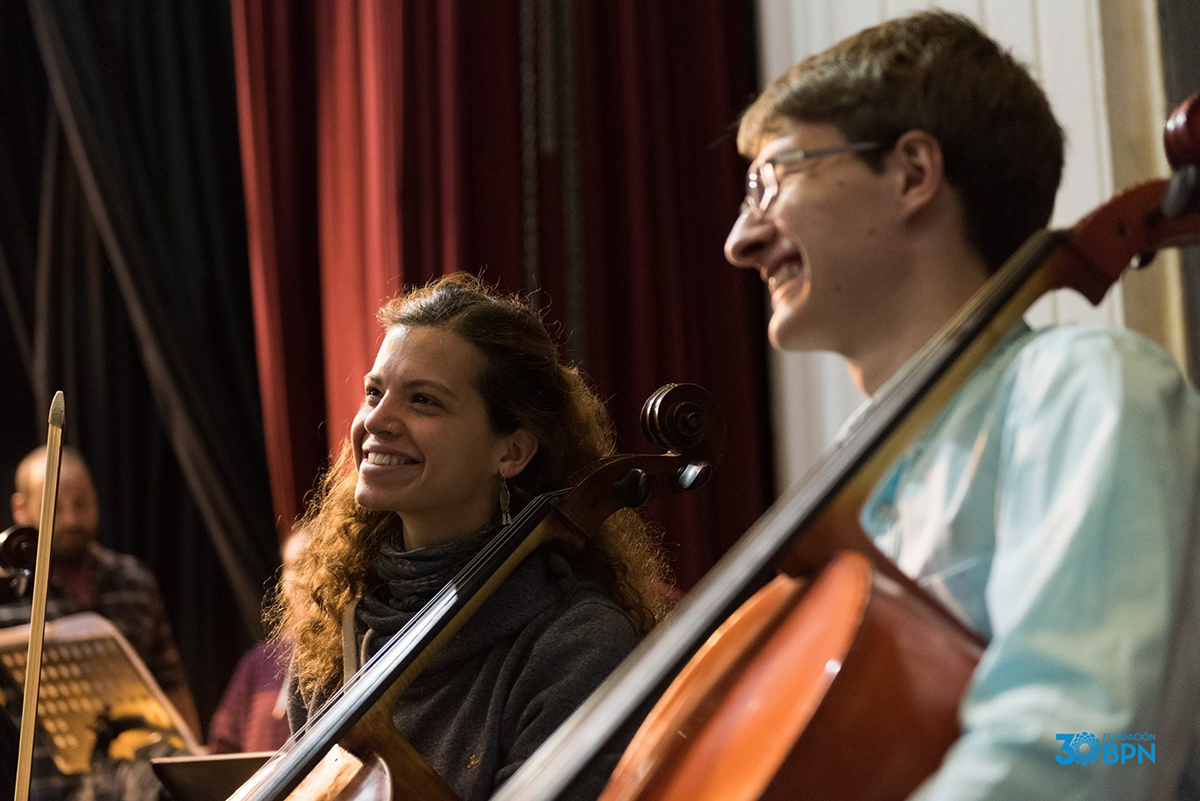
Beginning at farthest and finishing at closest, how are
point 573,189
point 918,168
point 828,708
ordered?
1. point 573,189
2. point 918,168
3. point 828,708

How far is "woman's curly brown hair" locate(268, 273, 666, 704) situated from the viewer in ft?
5.21

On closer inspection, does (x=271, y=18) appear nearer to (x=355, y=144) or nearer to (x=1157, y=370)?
(x=355, y=144)

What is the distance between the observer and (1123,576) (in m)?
0.71

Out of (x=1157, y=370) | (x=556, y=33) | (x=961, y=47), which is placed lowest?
(x=1157, y=370)

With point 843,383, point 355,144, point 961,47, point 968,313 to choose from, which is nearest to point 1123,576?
point 968,313

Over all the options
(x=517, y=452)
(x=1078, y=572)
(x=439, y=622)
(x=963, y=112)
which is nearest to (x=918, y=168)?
(x=963, y=112)

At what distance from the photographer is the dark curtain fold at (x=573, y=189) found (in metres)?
2.83

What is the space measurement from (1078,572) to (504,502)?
3.17 feet

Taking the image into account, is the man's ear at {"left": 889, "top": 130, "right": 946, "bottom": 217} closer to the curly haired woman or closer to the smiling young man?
the smiling young man

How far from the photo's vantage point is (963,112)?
3.40 ft

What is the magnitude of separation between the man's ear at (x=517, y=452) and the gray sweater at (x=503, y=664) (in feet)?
0.47

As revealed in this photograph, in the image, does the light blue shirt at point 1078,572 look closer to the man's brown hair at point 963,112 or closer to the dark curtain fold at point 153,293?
the man's brown hair at point 963,112

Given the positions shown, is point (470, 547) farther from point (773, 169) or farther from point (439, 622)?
point (773, 169)

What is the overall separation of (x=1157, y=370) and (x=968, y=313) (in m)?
0.12
